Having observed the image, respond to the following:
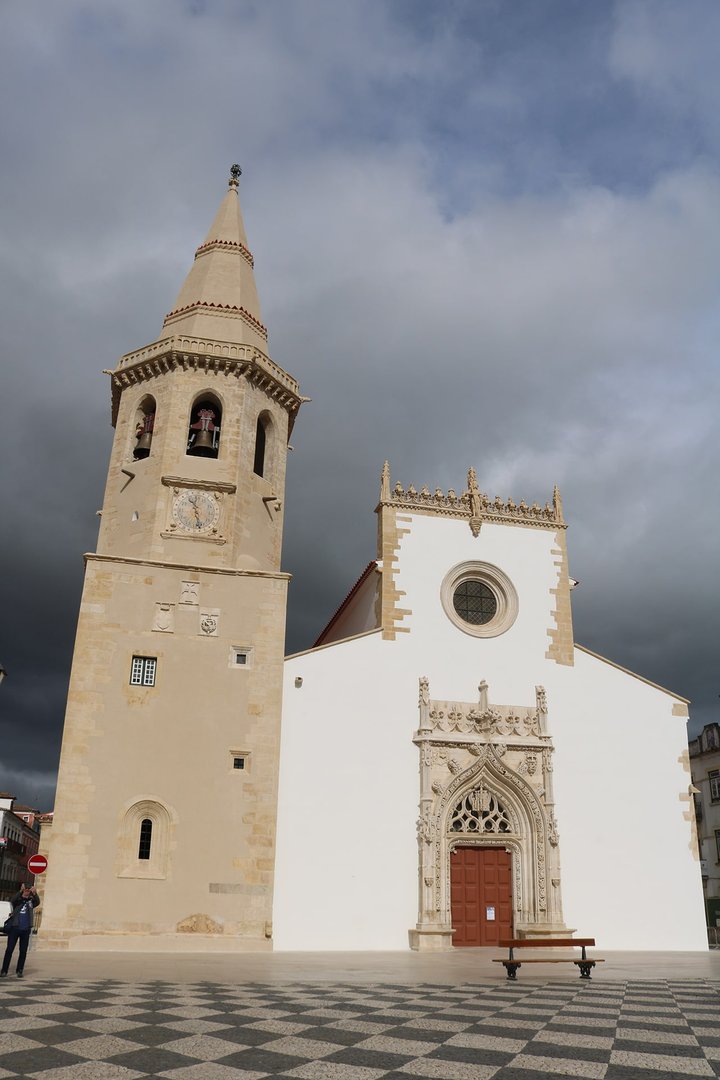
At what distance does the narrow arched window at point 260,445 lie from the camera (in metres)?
22.6

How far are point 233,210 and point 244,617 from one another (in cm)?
1542

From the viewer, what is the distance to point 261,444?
75.1ft

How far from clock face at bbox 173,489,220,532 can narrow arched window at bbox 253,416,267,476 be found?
7.81 feet

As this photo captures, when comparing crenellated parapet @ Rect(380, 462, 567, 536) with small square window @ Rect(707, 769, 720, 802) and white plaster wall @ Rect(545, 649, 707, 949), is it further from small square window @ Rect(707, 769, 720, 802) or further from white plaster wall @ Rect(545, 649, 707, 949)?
small square window @ Rect(707, 769, 720, 802)

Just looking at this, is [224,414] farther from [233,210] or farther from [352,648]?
[233,210]

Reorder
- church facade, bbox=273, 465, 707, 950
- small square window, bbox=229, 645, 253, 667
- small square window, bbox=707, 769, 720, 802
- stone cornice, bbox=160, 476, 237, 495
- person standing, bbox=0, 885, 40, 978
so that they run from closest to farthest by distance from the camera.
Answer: person standing, bbox=0, 885, 40, 978 → church facade, bbox=273, 465, 707, 950 → small square window, bbox=229, 645, 253, 667 → stone cornice, bbox=160, 476, 237, 495 → small square window, bbox=707, 769, 720, 802

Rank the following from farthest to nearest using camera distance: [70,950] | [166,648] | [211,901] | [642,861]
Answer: [642,861], [166,648], [211,901], [70,950]

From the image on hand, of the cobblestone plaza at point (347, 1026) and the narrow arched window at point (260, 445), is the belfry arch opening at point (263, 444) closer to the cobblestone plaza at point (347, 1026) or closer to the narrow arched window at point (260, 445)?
the narrow arched window at point (260, 445)

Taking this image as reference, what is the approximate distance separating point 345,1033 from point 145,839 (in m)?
11.6

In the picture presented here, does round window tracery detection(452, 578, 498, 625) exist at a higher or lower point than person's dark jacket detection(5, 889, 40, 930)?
higher

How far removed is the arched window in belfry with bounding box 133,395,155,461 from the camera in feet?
71.4

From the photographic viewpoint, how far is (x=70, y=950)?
50.3 feet

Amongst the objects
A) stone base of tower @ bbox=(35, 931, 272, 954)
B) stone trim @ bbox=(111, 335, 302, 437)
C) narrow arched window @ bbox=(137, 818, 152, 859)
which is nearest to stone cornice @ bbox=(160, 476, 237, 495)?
stone trim @ bbox=(111, 335, 302, 437)

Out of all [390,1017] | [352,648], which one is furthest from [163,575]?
[390,1017]
